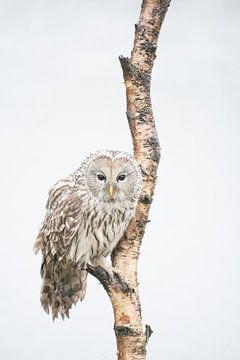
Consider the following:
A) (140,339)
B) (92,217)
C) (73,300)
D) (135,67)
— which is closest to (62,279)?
(73,300)

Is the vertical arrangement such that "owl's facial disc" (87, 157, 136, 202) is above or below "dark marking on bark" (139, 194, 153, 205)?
above

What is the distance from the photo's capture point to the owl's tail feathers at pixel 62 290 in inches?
91.8

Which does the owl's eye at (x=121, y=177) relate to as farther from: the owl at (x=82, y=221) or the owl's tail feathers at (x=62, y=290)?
the owl's tail feathers at (x=62, y=290)

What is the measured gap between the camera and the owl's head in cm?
204

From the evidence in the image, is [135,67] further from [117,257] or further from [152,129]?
[117,257]

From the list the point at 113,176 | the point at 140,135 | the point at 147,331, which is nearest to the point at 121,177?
the point at 113,176

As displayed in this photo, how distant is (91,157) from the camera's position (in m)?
2.14

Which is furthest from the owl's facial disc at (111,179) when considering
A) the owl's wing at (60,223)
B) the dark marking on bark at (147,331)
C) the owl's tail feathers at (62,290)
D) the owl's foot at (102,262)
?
the dark marking on bark at (147,331)

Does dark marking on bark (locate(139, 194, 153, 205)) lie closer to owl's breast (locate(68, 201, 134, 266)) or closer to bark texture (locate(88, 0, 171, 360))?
bark texture (locate(88, 0, 171, 360))

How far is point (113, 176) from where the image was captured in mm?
2088

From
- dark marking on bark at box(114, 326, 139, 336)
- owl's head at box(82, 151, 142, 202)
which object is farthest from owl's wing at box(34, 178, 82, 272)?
dark marking on bark at box(114, 326, 139, 336)

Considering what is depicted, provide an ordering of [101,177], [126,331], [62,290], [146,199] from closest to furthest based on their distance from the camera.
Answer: [126,331] → [146,199] → [101,177] → [62,290]

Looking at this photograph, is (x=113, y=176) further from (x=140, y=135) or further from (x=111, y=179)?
(x=140, y=135)

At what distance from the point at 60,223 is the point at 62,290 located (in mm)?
283
